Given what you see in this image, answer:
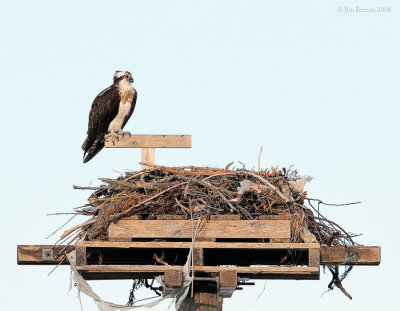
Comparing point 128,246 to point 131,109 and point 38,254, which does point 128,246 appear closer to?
point 38,254

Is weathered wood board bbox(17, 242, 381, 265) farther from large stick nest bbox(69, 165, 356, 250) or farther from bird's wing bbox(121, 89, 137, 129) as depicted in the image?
bird's wing bbox(121, 89, 137, 129)

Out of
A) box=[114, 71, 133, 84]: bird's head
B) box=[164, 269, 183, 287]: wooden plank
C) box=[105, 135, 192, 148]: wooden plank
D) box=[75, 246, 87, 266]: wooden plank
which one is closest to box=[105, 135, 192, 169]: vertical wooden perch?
box=[105, 135, 192, 148]: wooden plank

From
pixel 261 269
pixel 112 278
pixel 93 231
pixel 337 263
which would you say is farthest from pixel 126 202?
pixel 337 263

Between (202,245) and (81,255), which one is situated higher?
(202,245)

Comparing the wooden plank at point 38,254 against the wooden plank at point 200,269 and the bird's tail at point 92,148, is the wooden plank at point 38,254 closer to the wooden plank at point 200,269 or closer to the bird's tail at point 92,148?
the wooden plank at point 200,269

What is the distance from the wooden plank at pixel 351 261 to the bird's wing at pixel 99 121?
194 inches

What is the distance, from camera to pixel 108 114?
463 inches

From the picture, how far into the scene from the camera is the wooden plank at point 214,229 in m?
7.37

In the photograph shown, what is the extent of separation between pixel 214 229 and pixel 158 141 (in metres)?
1.81

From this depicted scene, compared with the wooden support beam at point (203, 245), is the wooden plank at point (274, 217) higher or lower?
higher

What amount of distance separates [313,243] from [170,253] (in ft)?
6.20

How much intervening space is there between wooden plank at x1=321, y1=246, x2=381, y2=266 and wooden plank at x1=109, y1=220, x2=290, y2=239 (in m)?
0.59

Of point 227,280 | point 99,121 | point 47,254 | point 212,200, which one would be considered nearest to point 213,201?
point 212,200

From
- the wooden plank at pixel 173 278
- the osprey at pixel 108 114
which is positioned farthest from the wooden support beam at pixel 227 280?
the osprey at pixel 108 114
